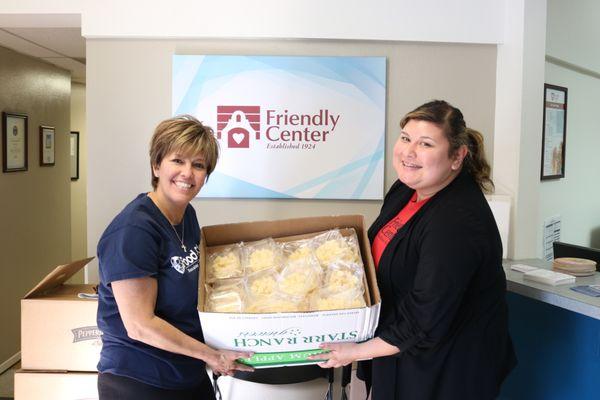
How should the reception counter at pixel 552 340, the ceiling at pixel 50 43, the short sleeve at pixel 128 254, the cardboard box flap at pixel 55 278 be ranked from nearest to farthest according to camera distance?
the short sleeve at pixel 128 254, the reception counter at pixel 552 340, the cardboard box flap at pixel 55 278, the ceiling at pixel 50 43

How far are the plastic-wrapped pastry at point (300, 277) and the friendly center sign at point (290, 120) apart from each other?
39.3 inches

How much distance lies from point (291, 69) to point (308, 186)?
21.7 inches

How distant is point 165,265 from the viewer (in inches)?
53.1

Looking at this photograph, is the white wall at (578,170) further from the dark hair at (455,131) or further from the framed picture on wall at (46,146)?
the framed picture on wall at (46,146)

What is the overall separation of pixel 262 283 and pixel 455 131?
2.17 ft

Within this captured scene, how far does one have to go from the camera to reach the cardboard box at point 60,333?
6.68 feet

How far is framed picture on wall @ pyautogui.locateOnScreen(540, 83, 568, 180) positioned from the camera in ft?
9.91

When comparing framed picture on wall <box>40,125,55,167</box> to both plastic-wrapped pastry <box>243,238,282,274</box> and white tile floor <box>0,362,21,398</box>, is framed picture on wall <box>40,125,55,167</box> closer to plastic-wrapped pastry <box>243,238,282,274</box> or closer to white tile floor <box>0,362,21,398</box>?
white tile floor <box>0,362,21,398</box>

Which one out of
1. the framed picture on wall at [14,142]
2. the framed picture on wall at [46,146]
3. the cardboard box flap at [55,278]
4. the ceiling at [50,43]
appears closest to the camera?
the cardboard box flap at [55,278]

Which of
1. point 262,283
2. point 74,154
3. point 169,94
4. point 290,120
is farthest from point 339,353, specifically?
point 74,154

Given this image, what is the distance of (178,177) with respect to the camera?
54.2 inches

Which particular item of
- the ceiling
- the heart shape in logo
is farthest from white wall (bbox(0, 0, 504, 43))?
the ceiling

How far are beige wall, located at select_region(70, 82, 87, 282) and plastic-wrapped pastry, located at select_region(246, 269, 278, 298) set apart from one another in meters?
4.51

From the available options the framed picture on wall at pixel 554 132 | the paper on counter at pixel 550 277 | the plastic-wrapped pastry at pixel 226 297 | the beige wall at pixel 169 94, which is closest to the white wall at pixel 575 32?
the framed picture on wall at pixel 554 132
